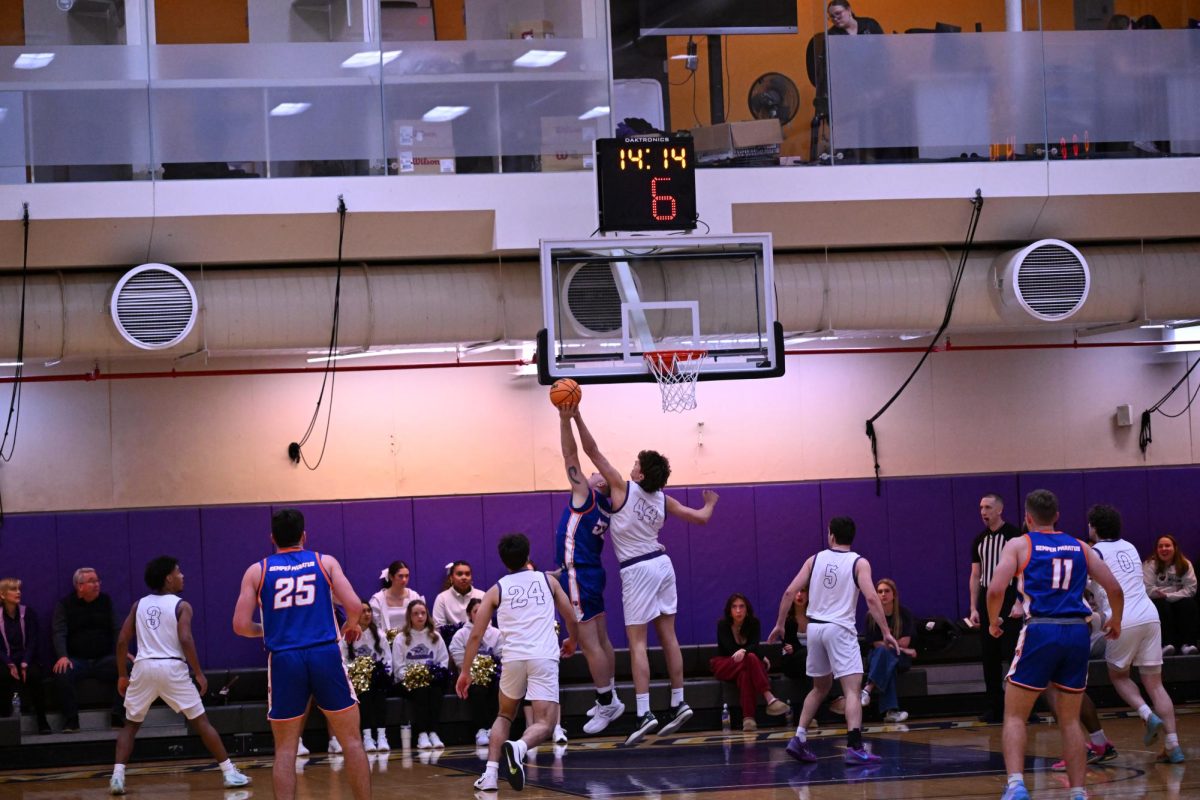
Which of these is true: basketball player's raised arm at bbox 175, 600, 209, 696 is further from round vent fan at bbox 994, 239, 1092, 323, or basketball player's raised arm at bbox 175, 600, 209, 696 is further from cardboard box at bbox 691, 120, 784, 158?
round vent fan at bbox 994, 239, 1092, 323

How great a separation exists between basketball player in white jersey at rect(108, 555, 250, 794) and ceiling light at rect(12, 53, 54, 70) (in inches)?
151

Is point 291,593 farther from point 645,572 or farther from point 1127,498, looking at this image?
point 1127,498

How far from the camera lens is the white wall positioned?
14.2 m

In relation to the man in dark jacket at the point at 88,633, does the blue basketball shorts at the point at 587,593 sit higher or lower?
higher

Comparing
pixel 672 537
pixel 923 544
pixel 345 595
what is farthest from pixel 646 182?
pixel 923 544

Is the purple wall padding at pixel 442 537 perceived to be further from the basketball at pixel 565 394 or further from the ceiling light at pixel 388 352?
the basketball at pixel 565 394

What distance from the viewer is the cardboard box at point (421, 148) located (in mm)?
11641

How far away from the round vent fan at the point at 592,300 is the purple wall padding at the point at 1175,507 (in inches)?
293

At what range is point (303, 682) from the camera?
8234mm

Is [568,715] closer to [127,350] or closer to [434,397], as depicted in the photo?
[434,397]

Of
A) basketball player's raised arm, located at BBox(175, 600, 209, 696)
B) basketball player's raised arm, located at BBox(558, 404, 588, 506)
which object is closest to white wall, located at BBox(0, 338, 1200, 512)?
basketball player's raised arm, located at BBox(175, 600, 209, 696)

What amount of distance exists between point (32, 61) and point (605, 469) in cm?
545

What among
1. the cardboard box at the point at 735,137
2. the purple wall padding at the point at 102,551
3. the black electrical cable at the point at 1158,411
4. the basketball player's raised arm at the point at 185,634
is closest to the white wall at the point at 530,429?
the black electrical cable at the point at 1158,411

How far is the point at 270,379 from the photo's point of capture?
14484 mm
